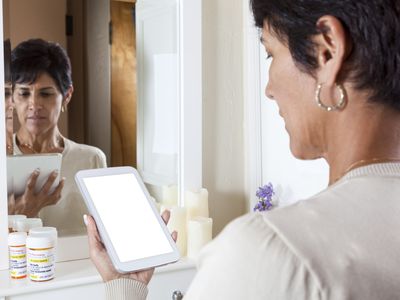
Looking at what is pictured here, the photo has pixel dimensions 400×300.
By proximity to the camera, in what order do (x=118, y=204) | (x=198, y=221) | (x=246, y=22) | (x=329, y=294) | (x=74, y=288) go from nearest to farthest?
1. (x=329, y=294)
2. (x=118, y=204)
3. (x=74, y=288)
4. (x=198, y=221)
5. (x=246, y=22)

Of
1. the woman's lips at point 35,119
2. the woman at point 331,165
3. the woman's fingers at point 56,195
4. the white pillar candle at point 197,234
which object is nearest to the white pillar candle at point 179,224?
the white pillar candle at point 197,234

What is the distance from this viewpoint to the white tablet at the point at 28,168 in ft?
3.82

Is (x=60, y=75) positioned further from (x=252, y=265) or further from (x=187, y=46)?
(x=252, y=265)

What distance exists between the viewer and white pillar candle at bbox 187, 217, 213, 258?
128 cm

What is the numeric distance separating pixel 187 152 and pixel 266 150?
236 millimetres

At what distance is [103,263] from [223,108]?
69cm

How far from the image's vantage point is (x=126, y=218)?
0.98 meters

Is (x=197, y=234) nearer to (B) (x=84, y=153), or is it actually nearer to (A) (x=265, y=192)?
(A) (x=265, y=192)

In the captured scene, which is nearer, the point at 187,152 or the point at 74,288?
the point at 74,288

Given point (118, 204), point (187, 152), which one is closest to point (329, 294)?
point (118, 204)

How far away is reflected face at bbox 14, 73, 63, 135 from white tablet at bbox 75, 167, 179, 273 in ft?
0.76

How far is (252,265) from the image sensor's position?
34cm

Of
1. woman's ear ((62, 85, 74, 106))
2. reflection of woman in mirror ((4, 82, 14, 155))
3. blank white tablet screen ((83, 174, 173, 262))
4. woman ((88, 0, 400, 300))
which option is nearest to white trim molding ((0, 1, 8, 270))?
reflection of woman in mirror ((4, 82, 14, 155))

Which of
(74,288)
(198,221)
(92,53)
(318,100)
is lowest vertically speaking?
(74,288)
